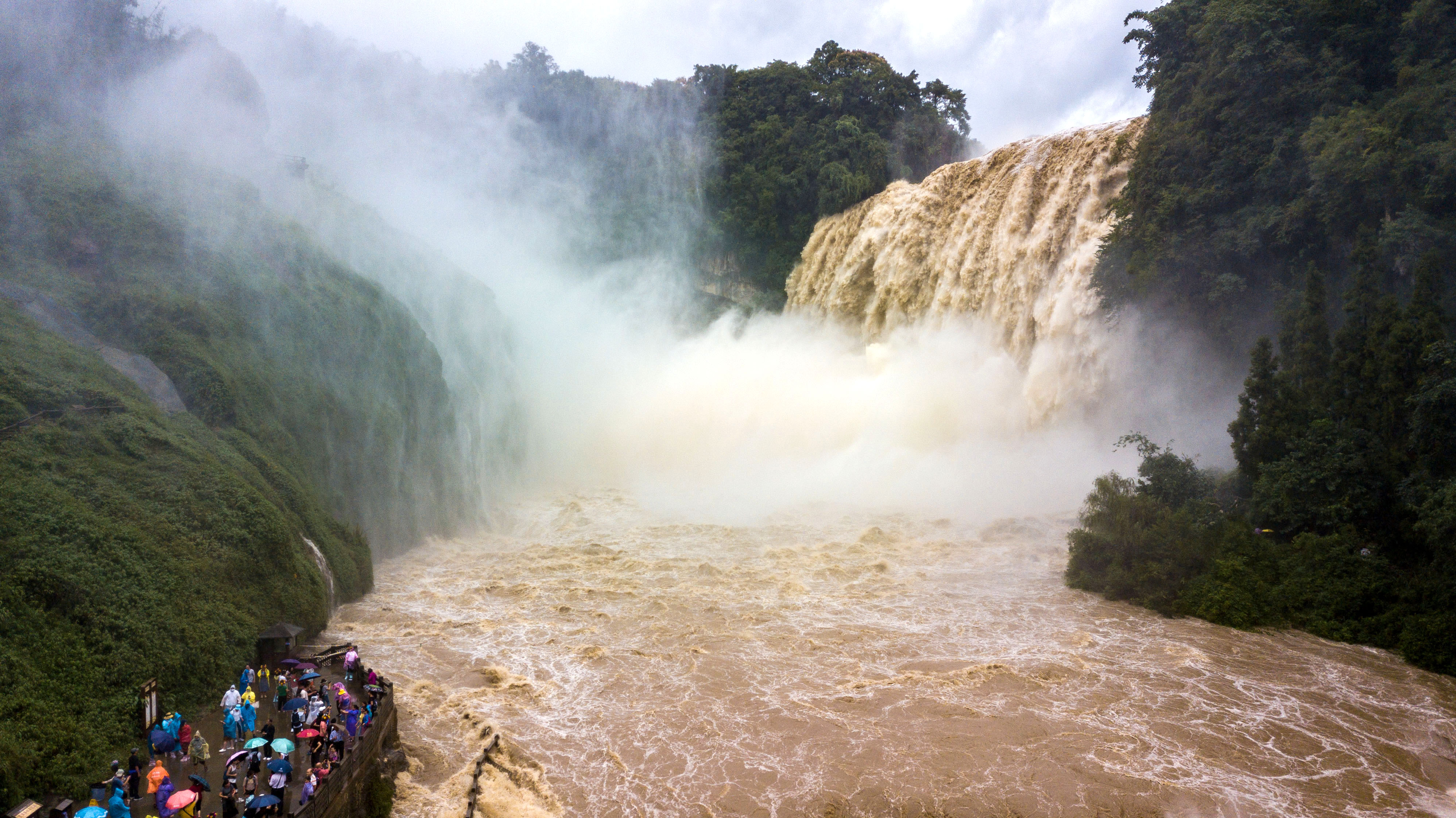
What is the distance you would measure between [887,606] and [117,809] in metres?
15.5

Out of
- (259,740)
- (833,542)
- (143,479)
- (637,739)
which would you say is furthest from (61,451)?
(833,542)

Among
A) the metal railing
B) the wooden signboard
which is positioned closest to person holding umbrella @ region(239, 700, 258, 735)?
the wooden signboard

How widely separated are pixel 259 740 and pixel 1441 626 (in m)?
20.5

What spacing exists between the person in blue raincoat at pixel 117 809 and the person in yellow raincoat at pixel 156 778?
2.23 ft

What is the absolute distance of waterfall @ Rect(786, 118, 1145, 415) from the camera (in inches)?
1174

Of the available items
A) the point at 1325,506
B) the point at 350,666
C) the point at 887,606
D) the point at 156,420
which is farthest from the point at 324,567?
the point at 1325,506

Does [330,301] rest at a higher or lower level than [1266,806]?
higher

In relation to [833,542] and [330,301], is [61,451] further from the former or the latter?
[833,542]

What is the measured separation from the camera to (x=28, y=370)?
55.1 ft

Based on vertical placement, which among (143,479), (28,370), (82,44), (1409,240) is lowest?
(143,479)

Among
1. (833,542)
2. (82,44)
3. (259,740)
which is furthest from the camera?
(82,44)

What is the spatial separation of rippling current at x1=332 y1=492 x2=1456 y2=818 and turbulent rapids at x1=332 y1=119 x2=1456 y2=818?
0.22 ft

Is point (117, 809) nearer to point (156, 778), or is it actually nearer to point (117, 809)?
point (117, 809)

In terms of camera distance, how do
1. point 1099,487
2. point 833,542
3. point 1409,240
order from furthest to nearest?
1. point 833,542
2. point 1099,487
3. point 1409,240
